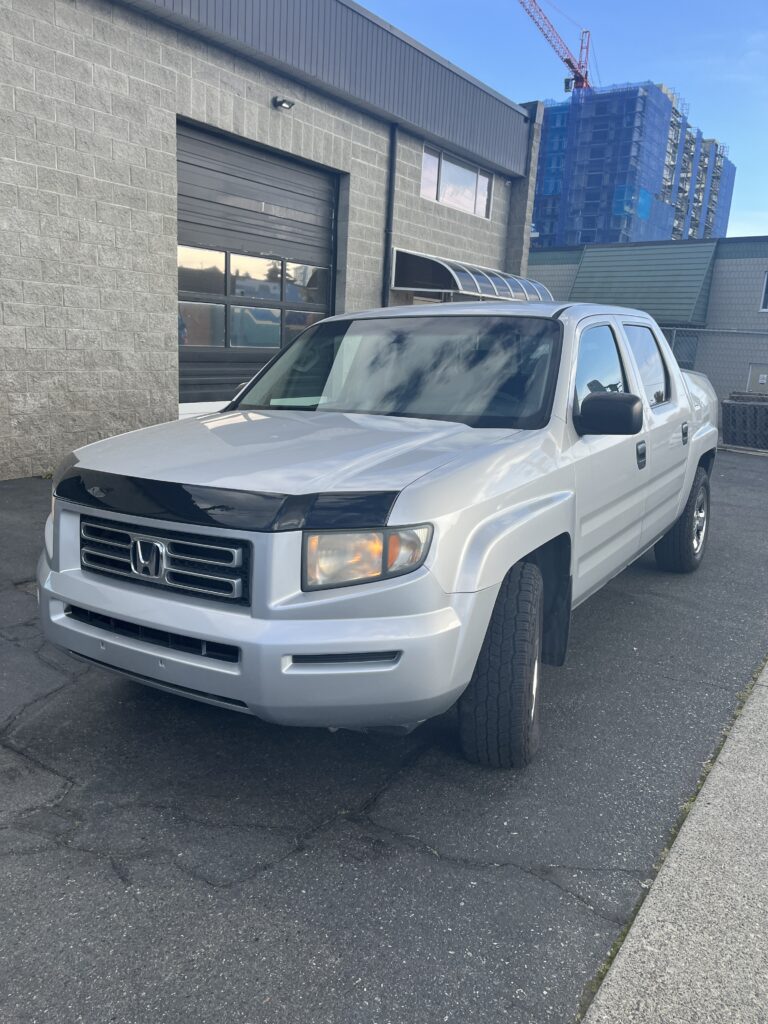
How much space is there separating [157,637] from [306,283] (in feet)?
36.2

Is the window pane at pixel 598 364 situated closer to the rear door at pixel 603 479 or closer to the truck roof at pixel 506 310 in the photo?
the rear door at pixel 603 479

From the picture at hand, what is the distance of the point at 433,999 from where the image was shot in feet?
6.48

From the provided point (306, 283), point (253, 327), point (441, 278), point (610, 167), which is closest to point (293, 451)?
point (253, 327)

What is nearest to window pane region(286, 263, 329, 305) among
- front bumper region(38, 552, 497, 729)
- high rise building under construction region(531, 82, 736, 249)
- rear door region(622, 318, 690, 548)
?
rear door region(622, 318, 690, 548)

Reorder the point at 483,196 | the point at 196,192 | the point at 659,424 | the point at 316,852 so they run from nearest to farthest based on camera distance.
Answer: the point at 316,852
the point at 659,424
the point at 196,192
the point at 483,196

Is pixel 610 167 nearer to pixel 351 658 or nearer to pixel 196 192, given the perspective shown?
pixel 196 192

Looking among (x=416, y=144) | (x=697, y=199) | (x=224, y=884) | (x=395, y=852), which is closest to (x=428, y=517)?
(x=395, y=852)

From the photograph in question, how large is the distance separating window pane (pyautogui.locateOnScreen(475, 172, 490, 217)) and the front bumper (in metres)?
15.9

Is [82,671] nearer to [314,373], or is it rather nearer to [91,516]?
[91,516]

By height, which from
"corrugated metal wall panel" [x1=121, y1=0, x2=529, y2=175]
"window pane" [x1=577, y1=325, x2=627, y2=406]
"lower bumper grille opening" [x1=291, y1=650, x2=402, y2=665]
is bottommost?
"lower bumper grille opening" [x1=291, y1=650, x2=402, y2=665]

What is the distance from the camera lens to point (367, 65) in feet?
41.0

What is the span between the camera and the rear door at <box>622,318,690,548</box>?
4508mm

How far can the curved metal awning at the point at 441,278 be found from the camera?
47.7ft

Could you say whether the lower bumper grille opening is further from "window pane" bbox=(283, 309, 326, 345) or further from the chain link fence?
the chain link fence
